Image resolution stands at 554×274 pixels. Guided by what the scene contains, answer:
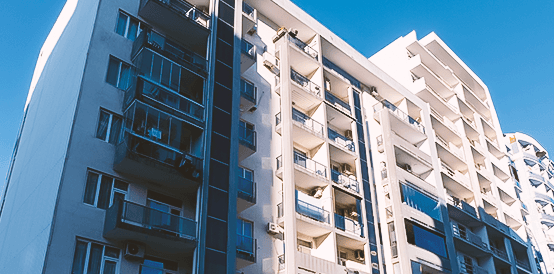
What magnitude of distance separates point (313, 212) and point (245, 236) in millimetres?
5145

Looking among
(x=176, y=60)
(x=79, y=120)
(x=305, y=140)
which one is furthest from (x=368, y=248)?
(x=79, y=120)

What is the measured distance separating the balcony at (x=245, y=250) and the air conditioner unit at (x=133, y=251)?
4757mm

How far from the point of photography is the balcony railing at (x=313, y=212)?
27.8 metres

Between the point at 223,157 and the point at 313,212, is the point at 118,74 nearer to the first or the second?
the point at 223,157

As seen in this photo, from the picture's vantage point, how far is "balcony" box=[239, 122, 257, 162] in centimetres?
2593

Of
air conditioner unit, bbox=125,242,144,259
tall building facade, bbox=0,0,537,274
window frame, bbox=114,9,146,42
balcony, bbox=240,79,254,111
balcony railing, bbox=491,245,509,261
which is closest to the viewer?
air conditioner unit, bbox=125,242,144,259

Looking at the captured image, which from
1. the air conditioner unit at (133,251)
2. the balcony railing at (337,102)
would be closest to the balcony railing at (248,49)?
the balcony railing at (337,102)

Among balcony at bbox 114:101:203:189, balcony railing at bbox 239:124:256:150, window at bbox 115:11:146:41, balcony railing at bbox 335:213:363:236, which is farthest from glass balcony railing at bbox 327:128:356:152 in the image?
window at bbox 115:11:146:41

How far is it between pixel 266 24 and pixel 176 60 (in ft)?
35.2

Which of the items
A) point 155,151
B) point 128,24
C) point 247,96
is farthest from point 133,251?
point 247,96

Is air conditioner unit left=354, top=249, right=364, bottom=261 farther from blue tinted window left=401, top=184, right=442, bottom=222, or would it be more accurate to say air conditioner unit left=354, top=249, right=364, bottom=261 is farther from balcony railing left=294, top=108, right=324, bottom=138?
balcony railing left=294, top=108, right=324, bottom=138

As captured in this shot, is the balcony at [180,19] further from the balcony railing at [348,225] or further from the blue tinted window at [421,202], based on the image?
the blue tinted window at [421,202]

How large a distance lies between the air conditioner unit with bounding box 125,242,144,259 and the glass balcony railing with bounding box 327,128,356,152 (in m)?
15.0

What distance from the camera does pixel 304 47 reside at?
34.1m
